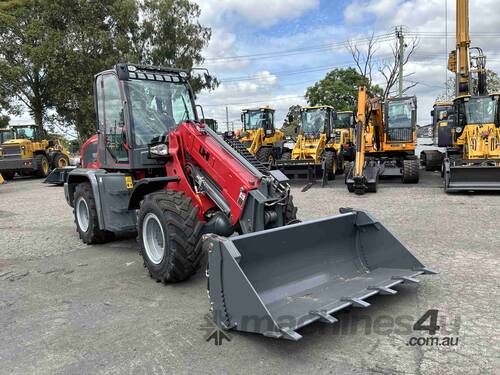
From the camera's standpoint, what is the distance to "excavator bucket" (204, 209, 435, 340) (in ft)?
11.3

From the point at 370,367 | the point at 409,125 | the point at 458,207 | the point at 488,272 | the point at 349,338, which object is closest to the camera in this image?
the point at 370,367

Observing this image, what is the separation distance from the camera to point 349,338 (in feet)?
11.7

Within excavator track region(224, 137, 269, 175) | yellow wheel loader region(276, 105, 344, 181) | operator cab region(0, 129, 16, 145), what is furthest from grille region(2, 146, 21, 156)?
excavator track region(224, 137, 269, 175)

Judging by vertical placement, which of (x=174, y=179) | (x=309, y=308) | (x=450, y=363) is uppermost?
(x=174, y=179)

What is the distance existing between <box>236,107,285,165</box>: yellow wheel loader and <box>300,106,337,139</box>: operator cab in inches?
98.4

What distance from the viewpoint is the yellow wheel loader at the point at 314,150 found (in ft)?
50.8

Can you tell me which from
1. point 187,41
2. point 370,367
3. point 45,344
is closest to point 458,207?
point 370,367

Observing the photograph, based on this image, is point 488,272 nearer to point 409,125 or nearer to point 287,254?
point 287,254

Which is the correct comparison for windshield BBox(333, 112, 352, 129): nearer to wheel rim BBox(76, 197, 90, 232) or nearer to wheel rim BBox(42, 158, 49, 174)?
wheel rim BBox(42, 158, 49, 174)

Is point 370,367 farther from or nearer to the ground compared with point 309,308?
nearer to the ground

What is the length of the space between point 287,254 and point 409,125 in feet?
44.3

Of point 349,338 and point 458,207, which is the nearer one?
point 349,338

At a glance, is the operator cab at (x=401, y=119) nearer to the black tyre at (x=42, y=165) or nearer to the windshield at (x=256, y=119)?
the windshield at (x=256, y=119)

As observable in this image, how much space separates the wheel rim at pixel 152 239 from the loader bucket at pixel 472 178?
9.27m
